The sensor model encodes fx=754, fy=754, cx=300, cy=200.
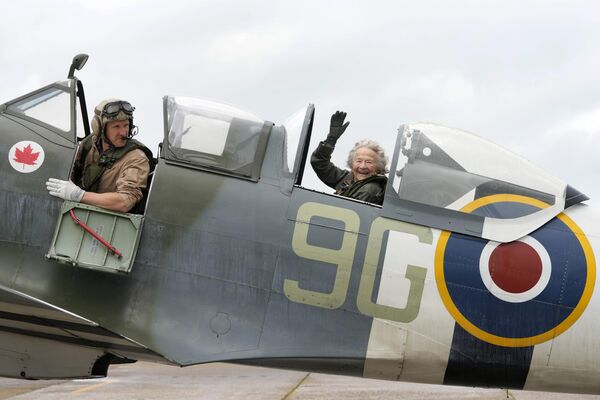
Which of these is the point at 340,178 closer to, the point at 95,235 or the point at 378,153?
the point at 378,153

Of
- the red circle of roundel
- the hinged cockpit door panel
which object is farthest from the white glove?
the red circle of roundel

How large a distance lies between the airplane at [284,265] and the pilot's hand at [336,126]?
60cm

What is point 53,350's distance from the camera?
5.82m

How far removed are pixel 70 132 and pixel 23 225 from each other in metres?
0.77

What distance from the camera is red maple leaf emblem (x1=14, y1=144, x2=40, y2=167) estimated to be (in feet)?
18.2

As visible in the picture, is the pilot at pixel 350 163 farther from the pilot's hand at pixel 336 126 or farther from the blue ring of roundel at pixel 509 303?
the blue ring of roundel at pixel 509 303

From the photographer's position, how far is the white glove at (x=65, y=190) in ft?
17.7

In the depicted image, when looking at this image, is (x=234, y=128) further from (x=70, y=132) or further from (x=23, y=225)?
(x=23, y=225)

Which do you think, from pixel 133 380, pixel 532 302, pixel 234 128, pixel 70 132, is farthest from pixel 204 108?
A: pixel 133 380

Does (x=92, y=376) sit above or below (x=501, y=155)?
below

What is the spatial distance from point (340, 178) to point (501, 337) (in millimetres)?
2049

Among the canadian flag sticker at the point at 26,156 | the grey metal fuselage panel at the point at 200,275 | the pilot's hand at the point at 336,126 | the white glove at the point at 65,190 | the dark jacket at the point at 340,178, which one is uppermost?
the pilot's hand at the point at 336,126

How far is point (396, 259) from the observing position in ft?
18.2

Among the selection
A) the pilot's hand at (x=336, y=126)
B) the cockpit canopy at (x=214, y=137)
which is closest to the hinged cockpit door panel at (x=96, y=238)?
the cockpit canopy at (x=214, y=137)
